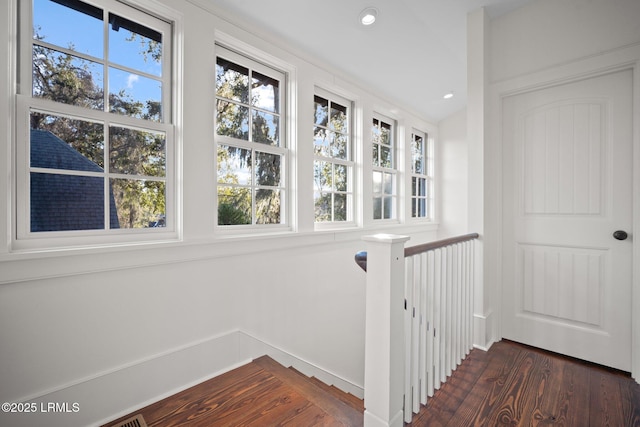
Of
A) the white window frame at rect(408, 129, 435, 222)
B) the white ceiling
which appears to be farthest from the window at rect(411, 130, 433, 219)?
the white ceiling

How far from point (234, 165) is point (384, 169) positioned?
209 centimetres

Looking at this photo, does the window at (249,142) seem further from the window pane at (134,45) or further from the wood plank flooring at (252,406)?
the wood plank flooring at (252,406)

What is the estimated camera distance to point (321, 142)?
2900 mm

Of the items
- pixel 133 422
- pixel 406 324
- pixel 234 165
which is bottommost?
pixel 133 422

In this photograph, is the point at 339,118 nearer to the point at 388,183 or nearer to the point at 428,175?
the point at 388,183

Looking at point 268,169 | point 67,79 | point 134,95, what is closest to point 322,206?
point 268,169

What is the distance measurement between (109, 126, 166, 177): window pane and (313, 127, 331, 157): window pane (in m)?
1.37

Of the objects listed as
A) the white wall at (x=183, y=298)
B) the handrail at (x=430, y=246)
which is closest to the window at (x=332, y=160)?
the white wall at (x=183, y=298)

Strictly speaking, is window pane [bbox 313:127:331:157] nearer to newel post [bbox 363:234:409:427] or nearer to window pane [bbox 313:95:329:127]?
window pane [bbox 313:95:329:127]

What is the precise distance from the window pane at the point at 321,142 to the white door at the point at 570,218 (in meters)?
1.55

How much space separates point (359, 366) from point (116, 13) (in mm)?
3472

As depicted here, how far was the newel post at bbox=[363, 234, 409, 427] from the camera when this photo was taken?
128 centimetres

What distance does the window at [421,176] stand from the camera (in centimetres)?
430

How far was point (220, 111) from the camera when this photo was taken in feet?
6.98
